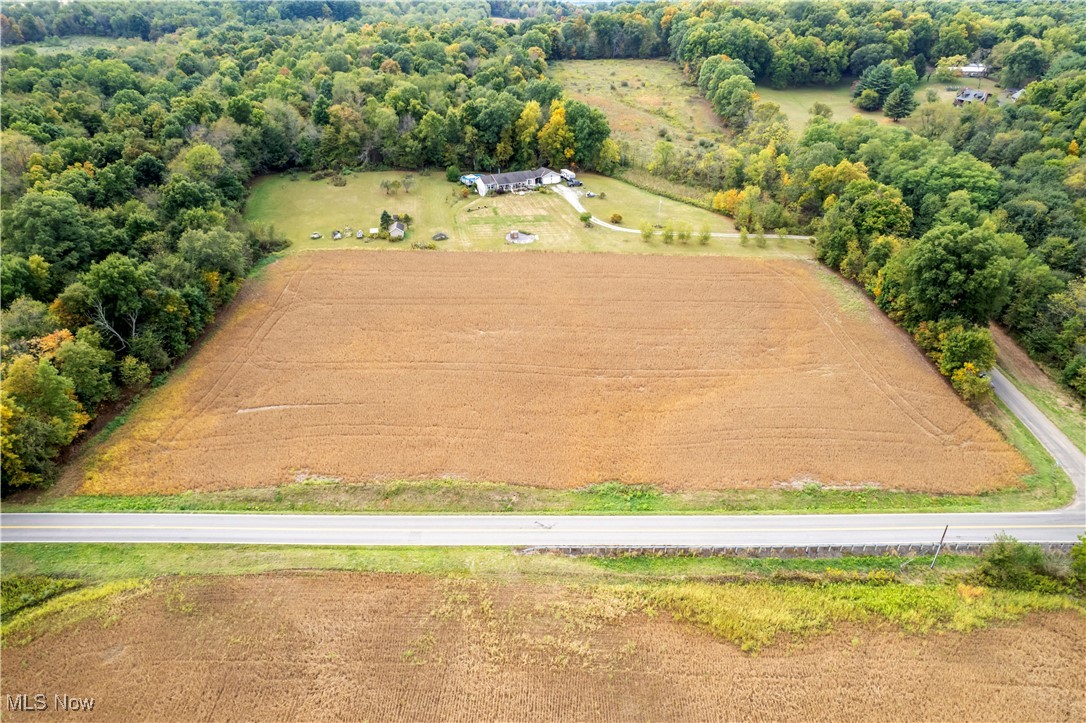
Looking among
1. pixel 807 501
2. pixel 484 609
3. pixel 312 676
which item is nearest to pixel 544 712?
pixel 484 609

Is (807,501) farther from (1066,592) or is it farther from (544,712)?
(544,712)

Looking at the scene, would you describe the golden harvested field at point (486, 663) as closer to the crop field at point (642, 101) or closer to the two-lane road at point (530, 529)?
the two-lane road at point (530, 529)

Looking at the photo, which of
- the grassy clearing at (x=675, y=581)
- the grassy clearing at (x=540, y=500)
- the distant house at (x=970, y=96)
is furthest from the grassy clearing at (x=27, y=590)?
the distant house at (x=970, y=96)

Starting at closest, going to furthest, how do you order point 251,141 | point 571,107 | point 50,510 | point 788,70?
1. point 50,510
2. point 251,141
3. point 571,107
4. point 788,70

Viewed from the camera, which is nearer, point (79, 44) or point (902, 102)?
point (902, 102)

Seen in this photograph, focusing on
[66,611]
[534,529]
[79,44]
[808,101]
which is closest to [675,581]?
[534,529]

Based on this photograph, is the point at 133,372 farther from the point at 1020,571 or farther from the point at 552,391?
the point at 1020,571

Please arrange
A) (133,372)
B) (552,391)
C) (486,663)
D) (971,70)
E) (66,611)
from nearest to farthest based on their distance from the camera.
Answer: (486,663) → (66,611) → (133,372) → (552,391) → (971,70)
